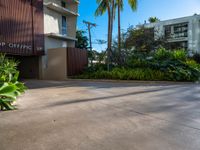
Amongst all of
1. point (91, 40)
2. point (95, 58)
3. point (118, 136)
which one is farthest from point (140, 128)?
point (91, 40)

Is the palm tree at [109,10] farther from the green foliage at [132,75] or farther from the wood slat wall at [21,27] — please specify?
the wood slat wall at [21,27]

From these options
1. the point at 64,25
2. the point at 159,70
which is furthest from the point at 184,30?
the point at 159,70

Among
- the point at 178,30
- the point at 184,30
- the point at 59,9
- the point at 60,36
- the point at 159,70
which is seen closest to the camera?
the point at 159,70

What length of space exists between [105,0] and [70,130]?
41.0 ft

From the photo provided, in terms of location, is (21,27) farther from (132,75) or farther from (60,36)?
(132,75)

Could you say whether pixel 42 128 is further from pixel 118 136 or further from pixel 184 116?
pixel 184 116

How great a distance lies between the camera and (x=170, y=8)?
13359mm

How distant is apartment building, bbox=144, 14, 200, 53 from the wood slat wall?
1583 centimetres

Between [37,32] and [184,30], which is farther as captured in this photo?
[184,30]

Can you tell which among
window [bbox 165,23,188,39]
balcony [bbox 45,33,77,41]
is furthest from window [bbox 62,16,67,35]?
window [bbox 165,23,188,39]

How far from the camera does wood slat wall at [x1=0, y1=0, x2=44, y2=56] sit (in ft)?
32.7

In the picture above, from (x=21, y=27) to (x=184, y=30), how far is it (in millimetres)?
22011

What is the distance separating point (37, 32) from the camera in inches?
479

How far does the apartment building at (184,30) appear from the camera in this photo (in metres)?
23.0
